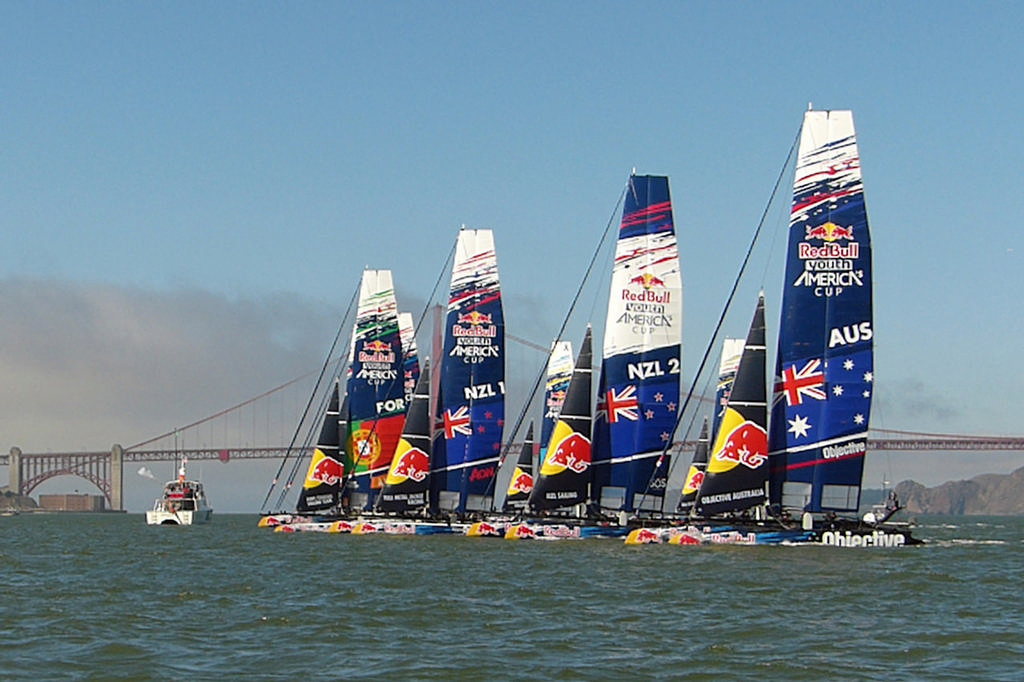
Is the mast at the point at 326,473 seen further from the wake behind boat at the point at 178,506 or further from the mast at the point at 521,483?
the wake behind boat at the point at 178,506

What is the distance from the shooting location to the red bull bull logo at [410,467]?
45.0 meters

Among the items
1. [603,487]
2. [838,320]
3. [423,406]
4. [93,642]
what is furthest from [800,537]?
[93,642]

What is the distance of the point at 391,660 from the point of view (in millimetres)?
17422

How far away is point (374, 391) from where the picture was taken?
51.5 m

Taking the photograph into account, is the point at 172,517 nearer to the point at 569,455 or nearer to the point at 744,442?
the point at 569,455

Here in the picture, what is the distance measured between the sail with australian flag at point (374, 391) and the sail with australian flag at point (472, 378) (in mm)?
5925

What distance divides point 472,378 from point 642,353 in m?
7.08

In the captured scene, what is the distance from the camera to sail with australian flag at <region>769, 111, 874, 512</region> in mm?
34094

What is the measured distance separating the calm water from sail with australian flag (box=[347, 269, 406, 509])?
49.7ft

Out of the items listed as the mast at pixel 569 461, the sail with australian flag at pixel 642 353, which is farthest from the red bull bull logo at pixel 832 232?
the mast at pixel 569 461

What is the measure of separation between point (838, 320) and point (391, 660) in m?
19.4

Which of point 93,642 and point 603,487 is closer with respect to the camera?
point 93,642

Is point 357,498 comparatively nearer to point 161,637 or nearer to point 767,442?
point 767,442

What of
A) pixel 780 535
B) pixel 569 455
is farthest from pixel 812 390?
pixel 569 455
